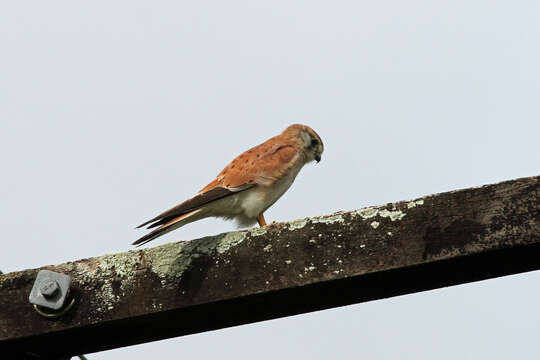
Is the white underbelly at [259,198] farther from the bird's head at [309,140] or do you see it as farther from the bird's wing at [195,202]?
the bird's head at [309,140]

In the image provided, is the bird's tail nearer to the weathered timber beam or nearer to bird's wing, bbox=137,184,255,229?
bird's wing, bbox=137,184,255,229

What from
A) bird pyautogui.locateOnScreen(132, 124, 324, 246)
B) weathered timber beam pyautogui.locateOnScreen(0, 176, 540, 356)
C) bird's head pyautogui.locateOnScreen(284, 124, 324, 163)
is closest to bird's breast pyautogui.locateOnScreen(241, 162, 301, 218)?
bird pyautogui.locateOnScreen(132, 124, 324, 246)

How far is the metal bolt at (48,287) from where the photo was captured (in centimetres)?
217

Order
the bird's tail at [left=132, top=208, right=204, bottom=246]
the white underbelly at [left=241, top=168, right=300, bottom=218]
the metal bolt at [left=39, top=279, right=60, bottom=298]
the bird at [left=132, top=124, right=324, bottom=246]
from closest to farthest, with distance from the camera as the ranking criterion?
the metal bolt at [left=39, top=279, right=60, bottom=298], the bird's tail at [left=132, top=208, right=204, bottom=246], the bird at [left=132, top=124, right=324, bottom=246], the white underbelly at [left=241, top=168, right=300, bottom=218]

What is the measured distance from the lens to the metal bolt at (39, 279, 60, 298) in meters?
2.17

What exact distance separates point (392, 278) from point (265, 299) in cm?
36

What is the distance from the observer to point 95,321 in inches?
84.8

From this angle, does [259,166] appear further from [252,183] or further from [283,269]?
[283,269]

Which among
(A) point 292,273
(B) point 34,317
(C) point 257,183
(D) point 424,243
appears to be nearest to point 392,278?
(D) point 424,243

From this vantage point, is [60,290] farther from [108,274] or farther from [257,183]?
[257,183]

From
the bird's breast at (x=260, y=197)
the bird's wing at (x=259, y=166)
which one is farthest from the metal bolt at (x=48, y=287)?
the bird's breast at (x=260, y=197)

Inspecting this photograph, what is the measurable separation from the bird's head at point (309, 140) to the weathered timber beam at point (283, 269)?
4723 mm

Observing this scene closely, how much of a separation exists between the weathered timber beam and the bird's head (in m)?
4.72

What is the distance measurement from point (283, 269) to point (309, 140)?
509cm
